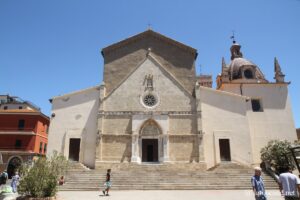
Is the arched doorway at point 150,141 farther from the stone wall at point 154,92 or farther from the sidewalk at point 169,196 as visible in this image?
the sidewalk at point 169,196

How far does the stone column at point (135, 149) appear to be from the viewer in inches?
948

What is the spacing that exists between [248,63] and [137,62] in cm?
1484

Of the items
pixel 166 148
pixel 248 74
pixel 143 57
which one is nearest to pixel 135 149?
pixel 166 148

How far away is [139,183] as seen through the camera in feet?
62.0

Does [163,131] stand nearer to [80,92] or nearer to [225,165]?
[225,165]

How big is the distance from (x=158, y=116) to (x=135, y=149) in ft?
12.7

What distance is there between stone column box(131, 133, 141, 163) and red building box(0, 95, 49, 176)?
1405 centimetres

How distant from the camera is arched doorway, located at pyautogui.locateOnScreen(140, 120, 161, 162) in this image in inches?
989

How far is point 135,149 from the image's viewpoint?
24.4 metres

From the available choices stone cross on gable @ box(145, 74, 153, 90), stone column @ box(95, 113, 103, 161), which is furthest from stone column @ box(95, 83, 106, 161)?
stone cross on gable @ box(145, 74, 153, 90)

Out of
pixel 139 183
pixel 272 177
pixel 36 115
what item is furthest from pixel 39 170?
pixel 36 115

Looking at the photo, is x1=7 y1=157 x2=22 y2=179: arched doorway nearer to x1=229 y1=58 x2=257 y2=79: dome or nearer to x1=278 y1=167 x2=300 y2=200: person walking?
x1=229 y1=58 x2=257 y2=79: dome

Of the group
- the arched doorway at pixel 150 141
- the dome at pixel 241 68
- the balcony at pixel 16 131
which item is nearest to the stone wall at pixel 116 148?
the arched doorway at pixel 150 141

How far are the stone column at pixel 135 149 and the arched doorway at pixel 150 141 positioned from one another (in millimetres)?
698
